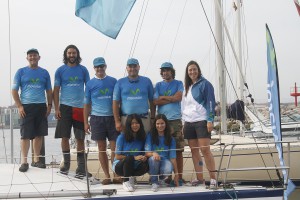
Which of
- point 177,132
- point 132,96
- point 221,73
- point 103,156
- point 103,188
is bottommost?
point 103,188

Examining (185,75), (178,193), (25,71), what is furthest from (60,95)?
(178,193)

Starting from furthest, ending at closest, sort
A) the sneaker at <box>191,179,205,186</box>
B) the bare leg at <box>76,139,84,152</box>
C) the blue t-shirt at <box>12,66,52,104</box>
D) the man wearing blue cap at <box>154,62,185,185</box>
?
the bare leg at <box>76,139,84,152</box> < the blue t-shirt at <box>12,66,52,104</box> < the man wearing blue cap at <box>154,62,185,185</box> < the sneaker at <box>191,179,205,186</box>

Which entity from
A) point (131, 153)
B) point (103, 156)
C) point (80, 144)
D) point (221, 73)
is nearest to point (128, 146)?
point (131, 153)

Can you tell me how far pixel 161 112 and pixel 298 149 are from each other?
13.5 ft

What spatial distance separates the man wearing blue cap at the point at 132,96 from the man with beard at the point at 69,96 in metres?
0.73

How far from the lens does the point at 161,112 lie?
7.05 meters

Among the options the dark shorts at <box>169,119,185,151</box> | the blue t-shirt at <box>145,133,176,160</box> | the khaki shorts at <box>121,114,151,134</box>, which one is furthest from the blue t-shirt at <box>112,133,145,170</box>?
the dark shorts at <box>169,119,185,151</box>

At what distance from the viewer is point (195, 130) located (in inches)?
268

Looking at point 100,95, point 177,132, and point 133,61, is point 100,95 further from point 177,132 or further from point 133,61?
point 177,132

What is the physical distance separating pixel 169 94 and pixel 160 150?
3.04 ft

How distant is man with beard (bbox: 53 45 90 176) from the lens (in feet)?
23.9

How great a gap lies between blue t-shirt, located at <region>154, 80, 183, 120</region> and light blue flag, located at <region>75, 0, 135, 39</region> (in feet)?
4.95

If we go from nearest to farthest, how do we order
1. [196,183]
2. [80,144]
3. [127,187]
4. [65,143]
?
1. [127,187]
2. [196,183]
3. [65,143]
4. [80,144]

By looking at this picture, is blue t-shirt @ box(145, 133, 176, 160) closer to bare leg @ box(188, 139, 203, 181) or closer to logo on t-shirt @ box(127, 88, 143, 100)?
bare leg @ box(188, 139, 203, 181)
